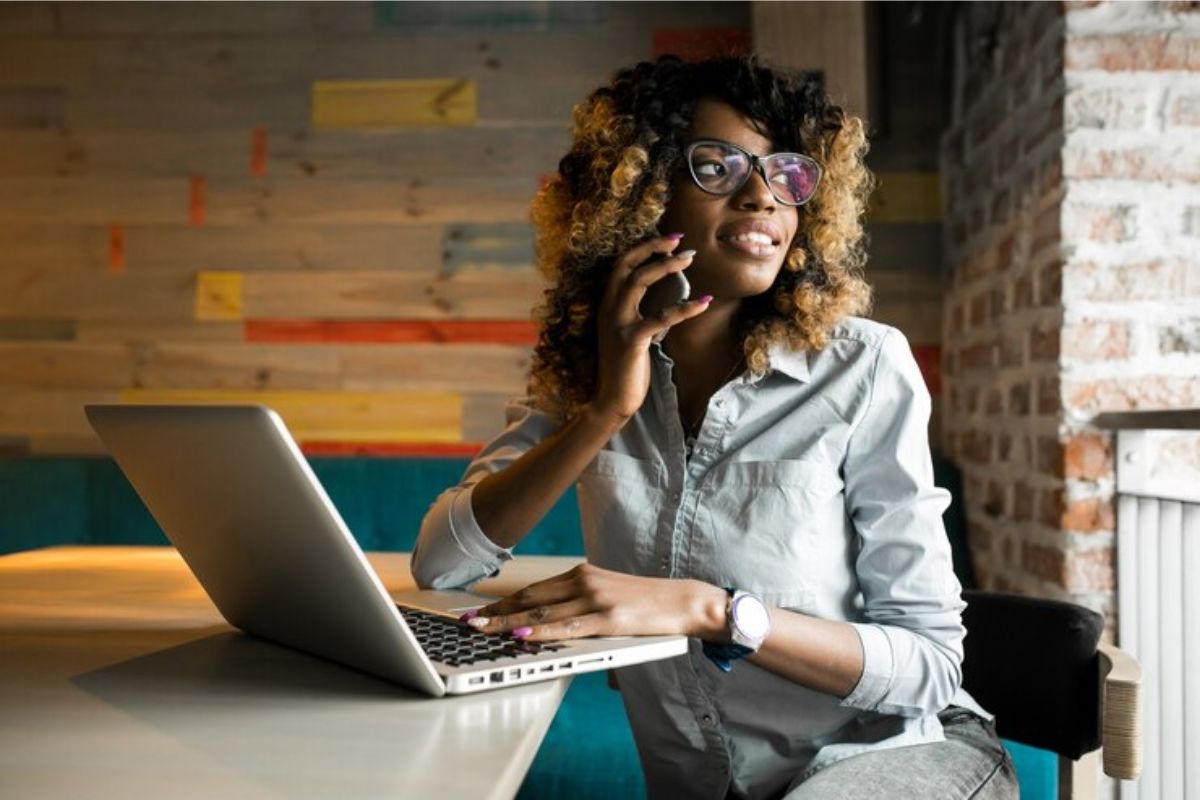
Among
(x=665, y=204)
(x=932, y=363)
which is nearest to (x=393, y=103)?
(x=932, y=363)

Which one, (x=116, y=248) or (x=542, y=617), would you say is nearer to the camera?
(x=542, y=617)

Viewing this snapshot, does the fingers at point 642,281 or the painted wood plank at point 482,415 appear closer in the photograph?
the fingers at point 642,281

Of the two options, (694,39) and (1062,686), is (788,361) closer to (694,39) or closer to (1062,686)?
(1062,686)

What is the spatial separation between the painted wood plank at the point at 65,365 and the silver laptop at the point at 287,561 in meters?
2.36

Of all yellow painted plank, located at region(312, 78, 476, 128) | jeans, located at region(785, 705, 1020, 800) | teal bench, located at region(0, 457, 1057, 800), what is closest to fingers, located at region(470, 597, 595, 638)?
jeans, located at region(785, 705, 1020, 800)

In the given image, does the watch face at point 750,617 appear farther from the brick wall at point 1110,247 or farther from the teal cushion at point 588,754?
the brick wall at point 1110,247

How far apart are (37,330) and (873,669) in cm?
292

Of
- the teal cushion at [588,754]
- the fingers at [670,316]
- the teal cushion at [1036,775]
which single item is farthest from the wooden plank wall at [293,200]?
the fingers at [670,316]

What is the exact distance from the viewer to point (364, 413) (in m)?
3.24

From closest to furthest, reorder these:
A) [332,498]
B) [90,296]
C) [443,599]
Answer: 1. [443,599]
2. [332,498]
3. [90,296]

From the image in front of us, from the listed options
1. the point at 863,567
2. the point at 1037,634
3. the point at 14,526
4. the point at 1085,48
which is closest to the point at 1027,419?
the point at 1085,48

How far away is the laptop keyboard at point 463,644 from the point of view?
2.96 feet

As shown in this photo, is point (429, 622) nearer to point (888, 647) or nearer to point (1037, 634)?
point (888, 647)

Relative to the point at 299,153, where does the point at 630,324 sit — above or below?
below
